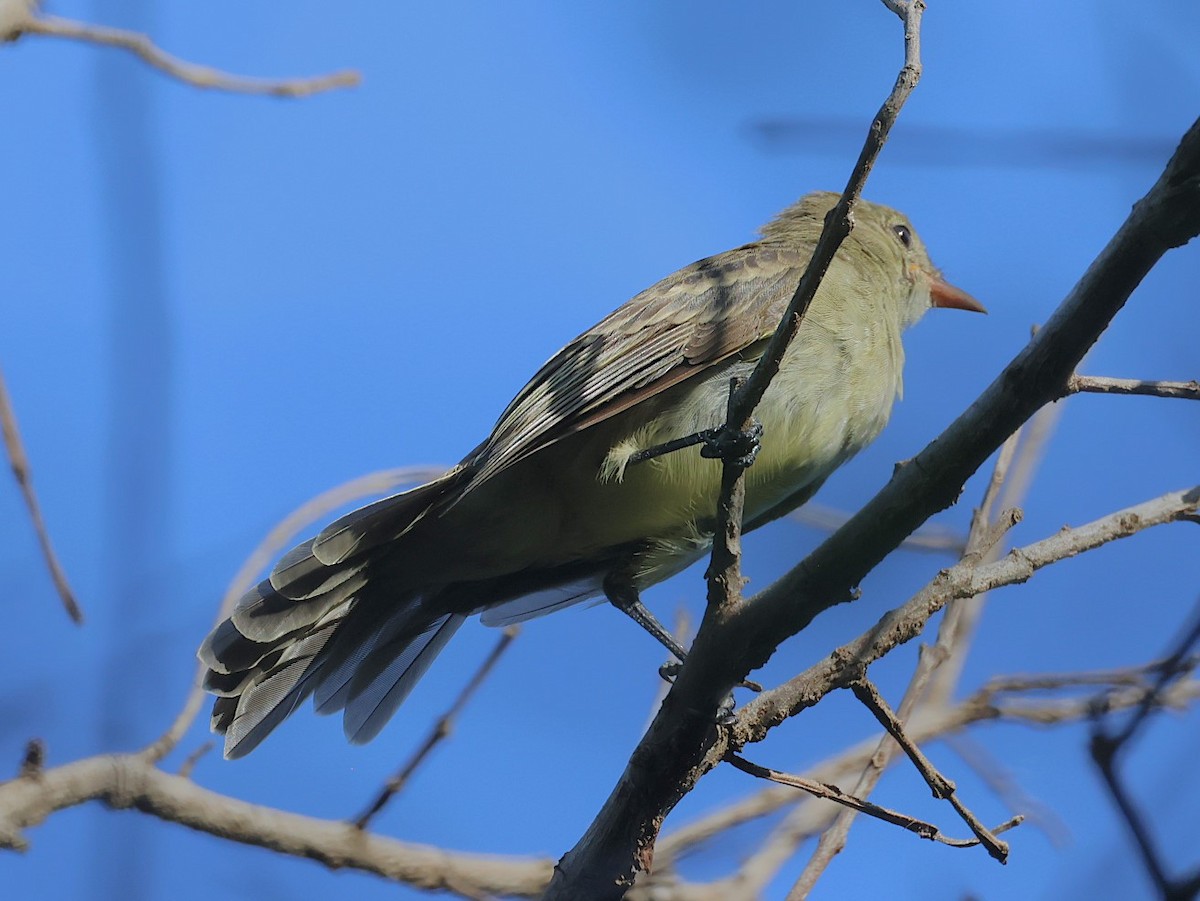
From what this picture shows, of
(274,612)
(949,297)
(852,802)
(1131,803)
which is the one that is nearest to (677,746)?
(852,802)

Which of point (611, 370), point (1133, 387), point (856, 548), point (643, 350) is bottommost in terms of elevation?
point (856, 548)

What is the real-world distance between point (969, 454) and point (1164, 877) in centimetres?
101

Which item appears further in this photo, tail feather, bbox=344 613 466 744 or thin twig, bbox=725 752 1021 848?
tail feather, bbox=344 613 466 744

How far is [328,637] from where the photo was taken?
4.29 meters

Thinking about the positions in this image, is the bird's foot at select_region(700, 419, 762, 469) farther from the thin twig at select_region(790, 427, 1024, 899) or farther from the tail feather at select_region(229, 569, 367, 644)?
the tail feather at select_region(229, 569, 367, 644)

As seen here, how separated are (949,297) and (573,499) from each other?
2.27m

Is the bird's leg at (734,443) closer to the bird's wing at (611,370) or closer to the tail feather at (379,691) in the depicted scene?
the bird's wing at (611,370)

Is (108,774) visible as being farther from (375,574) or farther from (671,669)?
(671,669)

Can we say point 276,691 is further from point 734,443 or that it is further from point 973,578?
point 973,578

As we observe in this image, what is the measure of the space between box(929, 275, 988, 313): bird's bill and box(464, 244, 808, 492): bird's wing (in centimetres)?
122

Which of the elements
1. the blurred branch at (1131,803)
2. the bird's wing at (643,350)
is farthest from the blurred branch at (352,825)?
the blurred branch at (1131,803)

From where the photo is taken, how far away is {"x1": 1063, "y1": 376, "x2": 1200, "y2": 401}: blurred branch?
2.56 metres

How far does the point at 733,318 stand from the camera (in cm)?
425

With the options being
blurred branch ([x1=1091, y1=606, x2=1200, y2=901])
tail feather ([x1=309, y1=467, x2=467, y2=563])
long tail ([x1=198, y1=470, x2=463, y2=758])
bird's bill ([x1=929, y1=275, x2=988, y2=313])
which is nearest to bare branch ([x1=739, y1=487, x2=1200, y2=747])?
blurred branch ([x1=1091, y1=606, x2=1200, y2=901])
